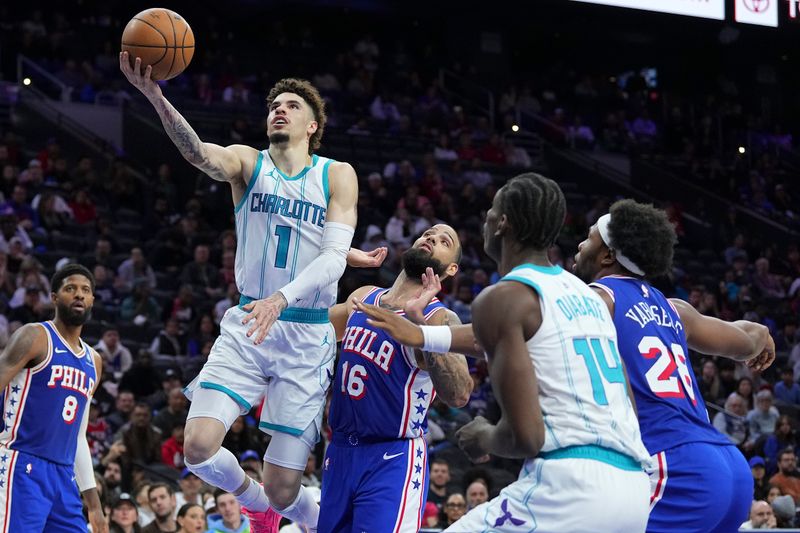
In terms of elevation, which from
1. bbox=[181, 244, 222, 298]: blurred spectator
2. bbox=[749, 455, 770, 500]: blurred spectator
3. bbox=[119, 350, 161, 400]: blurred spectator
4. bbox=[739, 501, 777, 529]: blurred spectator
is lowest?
bbox=[749, 455, 770, 500]: blurred spectator

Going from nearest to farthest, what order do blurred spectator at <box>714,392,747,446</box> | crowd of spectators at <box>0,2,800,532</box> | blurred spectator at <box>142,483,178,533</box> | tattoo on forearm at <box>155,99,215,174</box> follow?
tattoo on forearm at <box>155,99,215,174</box>
blurred spectator at <box>142,483,178,533</box>
crowd of spectators at <box>0,2,800,532</box>
blurred spectator at <box>714,392,747,446</box>

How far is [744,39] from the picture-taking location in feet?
87.7

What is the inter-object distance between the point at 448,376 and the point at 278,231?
1.28m

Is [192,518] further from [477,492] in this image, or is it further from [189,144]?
[189,144]

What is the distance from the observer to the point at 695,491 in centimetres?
452

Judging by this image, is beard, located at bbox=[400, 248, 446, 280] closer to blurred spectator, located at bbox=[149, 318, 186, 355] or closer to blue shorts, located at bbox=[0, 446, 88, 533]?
blue shorts, located at bbox=[0, 446, 88, 533]

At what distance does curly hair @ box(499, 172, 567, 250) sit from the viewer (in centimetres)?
412

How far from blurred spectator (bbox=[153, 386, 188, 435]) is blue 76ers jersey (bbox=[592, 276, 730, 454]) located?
25.1 ft

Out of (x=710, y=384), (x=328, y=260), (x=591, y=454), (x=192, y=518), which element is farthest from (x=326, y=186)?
(x=710, y=384)

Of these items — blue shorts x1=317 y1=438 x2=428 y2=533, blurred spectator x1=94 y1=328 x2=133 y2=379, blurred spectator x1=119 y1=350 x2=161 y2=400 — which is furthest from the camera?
blurred spectator x1=94 y1=328 x2=133 y2=379

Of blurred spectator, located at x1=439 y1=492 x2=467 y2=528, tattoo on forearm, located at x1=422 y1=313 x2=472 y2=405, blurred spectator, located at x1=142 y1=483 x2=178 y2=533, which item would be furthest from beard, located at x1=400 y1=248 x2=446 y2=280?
blurred spectator, located at x1=439 y1=492 x2=467 y2=528

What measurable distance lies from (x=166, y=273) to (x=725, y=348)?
11.2 m

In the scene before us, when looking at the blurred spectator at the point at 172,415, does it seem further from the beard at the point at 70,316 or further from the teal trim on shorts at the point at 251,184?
the teal trim on shorts at the point at 251,184

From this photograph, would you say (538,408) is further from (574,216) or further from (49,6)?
(49,6)
